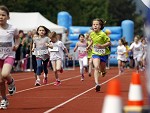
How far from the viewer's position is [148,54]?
261 inches

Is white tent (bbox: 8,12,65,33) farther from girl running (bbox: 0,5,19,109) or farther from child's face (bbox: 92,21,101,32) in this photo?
girl running (bbox: 0,5,19,109)

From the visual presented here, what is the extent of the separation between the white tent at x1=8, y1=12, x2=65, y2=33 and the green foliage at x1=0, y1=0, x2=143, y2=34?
18.9 m

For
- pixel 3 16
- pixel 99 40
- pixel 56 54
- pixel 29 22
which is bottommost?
pixel 56 54

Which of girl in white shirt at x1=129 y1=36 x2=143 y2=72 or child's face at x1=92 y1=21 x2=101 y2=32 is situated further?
girl in white shirt at x1=129 y1=36 x2=143 y2=72

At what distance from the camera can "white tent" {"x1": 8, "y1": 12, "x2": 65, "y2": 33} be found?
123 ft

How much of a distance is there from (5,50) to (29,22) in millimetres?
26676

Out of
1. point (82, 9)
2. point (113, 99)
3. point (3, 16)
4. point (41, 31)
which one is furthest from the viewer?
point (82, 9)

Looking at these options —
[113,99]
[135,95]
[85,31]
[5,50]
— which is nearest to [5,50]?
[5,50]

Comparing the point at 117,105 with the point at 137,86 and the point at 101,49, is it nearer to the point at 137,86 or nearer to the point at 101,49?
the point at 137,86

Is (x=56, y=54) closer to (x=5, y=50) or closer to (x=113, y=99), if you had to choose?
(x=5, y=50)

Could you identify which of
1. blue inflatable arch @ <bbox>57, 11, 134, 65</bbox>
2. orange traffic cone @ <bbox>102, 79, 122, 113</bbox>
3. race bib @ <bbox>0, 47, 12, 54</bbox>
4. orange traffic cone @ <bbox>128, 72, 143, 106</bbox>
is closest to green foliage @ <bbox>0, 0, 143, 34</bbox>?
blue inflatable arch @ <bbox>57, 11, 134, 65</bbox>

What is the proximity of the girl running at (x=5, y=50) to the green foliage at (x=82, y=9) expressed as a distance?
46622 millimetres

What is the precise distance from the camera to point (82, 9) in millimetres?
104375

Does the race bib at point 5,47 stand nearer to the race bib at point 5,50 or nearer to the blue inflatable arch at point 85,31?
the race bib at point 5,50
